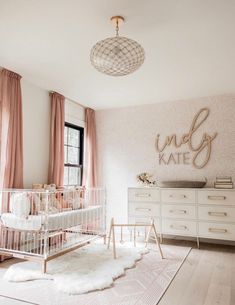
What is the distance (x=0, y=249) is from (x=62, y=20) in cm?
264

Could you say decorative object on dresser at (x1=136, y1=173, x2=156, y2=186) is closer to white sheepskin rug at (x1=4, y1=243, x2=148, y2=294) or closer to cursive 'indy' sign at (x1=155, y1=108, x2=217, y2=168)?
cursive 'indy' sign at (x1=155, y1=108, x2=217, y2=168)

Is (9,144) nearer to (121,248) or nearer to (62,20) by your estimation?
(62,20)

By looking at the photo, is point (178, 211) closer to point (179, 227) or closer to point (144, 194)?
point (179, 227)

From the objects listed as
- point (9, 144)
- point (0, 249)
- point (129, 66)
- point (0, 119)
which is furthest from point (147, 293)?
point (0, 119)

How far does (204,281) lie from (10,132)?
291 cm

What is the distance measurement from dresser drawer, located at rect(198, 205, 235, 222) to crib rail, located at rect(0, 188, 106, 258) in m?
1.54

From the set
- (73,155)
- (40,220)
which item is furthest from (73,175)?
(40,220)

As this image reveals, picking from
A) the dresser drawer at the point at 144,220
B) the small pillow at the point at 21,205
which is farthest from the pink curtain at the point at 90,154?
the small pillow at the point at 21,205

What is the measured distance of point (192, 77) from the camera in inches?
147

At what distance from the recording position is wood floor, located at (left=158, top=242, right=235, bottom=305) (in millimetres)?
2277

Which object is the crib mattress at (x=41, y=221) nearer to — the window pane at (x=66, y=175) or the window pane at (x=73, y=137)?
the window pane at (x=66, y=175)

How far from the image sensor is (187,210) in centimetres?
407

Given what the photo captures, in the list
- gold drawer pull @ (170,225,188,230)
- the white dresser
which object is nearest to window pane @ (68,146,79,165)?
the white dresser

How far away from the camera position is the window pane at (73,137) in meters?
5.06
